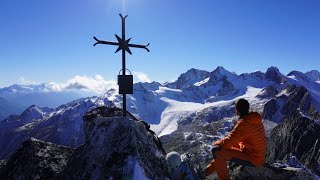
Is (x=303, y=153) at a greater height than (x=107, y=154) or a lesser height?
lesser

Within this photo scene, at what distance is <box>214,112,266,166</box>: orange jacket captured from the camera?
13.9 metres

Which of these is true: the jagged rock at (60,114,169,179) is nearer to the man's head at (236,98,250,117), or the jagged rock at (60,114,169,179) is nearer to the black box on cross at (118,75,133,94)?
the black box on cross at (118,75,133,94)

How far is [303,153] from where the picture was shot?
579 ft

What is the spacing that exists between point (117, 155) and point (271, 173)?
22.8 ft

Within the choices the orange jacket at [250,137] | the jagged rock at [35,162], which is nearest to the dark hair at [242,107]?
the orange jacket at [250,137]

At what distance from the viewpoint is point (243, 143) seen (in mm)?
14758

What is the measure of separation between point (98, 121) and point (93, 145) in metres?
1.02

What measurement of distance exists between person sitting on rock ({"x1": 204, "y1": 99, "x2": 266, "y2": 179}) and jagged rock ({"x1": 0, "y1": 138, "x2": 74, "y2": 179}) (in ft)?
22.0

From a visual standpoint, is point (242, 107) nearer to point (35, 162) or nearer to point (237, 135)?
point (237, 135)

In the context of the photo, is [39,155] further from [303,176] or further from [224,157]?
[303,176]

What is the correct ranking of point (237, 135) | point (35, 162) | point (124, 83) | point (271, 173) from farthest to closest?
point (124, 83) → point (271, 173) → point (35, 162) → point (237, 135)

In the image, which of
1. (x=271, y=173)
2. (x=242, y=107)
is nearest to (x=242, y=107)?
(x=242, y=107)

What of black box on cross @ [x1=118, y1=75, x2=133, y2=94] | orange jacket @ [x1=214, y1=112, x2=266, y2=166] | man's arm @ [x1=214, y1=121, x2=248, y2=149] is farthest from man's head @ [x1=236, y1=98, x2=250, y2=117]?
black box on cross @ [x1=118, y1=75, x2=133, y2=94]

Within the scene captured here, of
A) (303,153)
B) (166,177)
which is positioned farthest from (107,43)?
(303,153)
